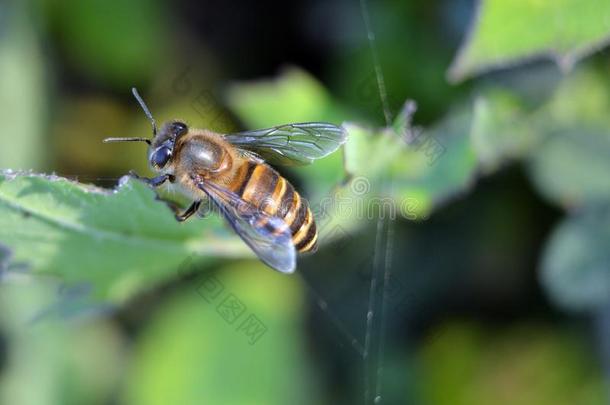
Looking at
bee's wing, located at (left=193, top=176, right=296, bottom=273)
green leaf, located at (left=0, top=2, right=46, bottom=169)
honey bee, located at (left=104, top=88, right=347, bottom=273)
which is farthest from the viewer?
green leaf, located at (left=0, top=2, right=46, bottom=169)

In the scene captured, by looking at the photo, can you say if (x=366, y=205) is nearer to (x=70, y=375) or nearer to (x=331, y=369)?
(x=331, y=369)

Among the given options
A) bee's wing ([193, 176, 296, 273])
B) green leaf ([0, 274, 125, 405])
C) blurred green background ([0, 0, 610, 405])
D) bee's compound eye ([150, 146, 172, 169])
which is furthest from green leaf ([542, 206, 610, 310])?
green leaf ([0, 274, 125, 405])

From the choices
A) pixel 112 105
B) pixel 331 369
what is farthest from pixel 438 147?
pixel 112 105

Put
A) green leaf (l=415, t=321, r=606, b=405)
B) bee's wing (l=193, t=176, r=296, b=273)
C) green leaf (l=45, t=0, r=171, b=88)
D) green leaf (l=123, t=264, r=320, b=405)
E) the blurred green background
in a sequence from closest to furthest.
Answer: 1. bee's wing (l=193, t=176, r=296, b=273)
2. the blurred green background
3. green leaf (l=415, t=321, r=606, b=405)
4. green leaf (l=123, t=264, r=320, b=405)
5. green leaf (l=45, t=0, r=171, b=88)

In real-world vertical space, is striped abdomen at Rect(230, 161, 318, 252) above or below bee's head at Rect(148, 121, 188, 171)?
below

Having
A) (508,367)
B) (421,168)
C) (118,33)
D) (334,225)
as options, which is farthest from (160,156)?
(508,367)

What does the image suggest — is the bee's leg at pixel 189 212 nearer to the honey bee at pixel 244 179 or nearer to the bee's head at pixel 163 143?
the honey bee at pixel 244 179

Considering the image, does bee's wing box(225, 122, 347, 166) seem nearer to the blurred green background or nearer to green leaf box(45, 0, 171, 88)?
the blurred green background
